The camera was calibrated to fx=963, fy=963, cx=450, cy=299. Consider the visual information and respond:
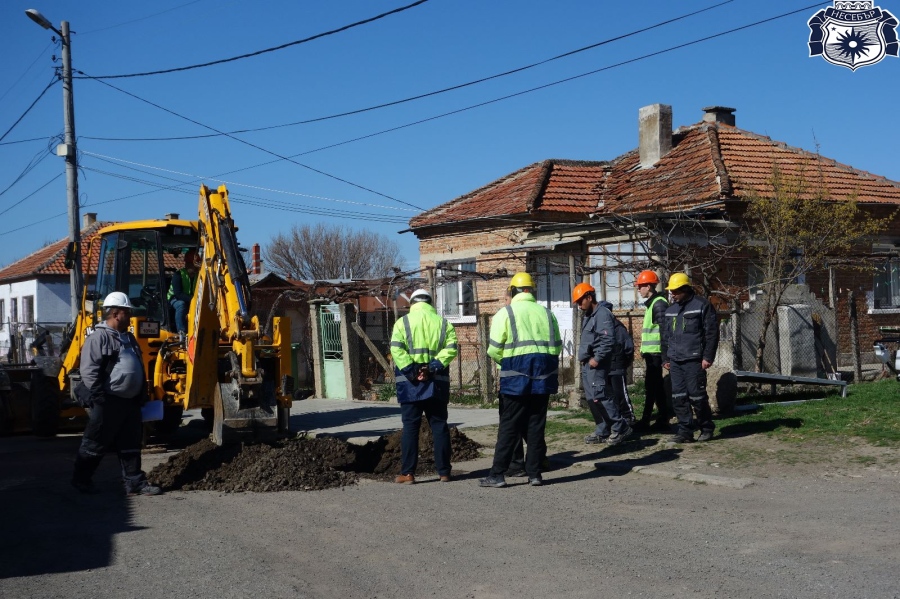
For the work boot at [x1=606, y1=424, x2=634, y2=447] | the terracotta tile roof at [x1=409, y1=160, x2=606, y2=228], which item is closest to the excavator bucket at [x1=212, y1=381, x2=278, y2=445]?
the work boot at [x1=606, y1=424, x2=634, y2=447]

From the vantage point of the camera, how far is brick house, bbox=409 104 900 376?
1891cm

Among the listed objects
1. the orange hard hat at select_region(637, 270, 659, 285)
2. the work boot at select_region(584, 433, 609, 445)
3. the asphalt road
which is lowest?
the asphalt road

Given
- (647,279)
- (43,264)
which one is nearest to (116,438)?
(647,279)

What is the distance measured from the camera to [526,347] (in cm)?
911

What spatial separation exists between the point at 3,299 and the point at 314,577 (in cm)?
4788

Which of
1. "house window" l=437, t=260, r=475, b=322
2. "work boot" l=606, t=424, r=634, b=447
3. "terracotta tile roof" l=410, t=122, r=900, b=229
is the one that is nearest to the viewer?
"work boot" l=606, t=424, r=634, b=447

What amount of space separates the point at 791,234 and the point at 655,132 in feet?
23.1

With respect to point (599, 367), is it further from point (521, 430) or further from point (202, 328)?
point (202, 328)

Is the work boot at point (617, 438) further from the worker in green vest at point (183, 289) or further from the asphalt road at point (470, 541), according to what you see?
the worker in green vest at point (183, 289)

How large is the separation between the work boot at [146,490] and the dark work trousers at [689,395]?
5564 millimetres

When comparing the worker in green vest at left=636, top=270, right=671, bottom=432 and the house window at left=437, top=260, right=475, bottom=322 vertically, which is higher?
the house window at left=437, top=260, right=475, bottom=322

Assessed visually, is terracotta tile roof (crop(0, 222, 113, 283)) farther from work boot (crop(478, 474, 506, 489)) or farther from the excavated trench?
work boot (crop(478, 474, 506, 489))

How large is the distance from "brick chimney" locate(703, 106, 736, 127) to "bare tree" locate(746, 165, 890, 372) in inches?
239

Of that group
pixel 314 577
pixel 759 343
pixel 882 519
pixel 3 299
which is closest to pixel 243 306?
pixel 314 577
